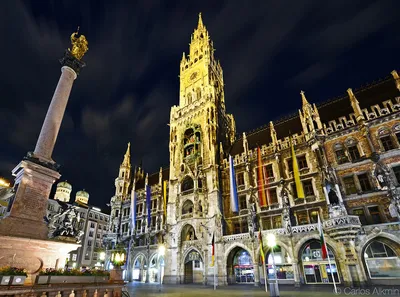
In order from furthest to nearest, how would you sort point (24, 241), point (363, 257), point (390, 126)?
point (390, 126) < point (363, 257) < point (24, 241)

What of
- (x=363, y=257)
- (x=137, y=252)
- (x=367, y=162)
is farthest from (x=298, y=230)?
(x=137, y=252)

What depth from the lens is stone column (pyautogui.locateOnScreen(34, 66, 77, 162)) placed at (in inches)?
601

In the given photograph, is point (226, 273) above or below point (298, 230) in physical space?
below

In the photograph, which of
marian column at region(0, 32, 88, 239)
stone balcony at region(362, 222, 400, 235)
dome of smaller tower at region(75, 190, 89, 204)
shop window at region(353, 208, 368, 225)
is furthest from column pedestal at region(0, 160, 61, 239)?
dome of smaller tower at region(75, 190, 89, 204)

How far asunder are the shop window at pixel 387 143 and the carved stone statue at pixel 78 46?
106 feet

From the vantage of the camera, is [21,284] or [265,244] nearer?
[21,284]

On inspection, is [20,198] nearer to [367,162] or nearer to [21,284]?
[21,284]

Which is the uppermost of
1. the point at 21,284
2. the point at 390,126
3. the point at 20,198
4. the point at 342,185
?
the point at 390,126

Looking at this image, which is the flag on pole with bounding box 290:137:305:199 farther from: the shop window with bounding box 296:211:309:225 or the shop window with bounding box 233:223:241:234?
the shop window with bounding box 233:223:241:234

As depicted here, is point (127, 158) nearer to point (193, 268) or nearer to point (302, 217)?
point (193, 268)

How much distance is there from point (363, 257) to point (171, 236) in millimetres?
24698

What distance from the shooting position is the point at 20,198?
42.2 feet

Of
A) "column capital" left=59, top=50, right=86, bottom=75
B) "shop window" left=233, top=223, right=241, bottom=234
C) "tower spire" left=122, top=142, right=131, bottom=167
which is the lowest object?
"shop window" left=233, top=223, right=241, bottom=234

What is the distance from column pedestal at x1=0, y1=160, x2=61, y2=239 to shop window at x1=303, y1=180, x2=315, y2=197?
2626 centimetres
